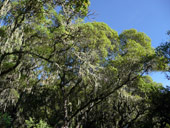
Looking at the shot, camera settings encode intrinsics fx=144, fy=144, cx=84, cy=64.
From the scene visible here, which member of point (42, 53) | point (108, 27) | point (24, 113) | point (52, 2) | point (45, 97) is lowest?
point (24, 113)

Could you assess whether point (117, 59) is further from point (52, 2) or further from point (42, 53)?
point (52, 2)

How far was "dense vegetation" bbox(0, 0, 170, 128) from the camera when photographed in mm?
6223

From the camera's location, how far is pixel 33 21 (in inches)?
283

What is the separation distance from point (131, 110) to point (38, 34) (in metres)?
13.7

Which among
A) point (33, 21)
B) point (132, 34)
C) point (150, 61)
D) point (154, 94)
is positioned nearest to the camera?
point (33, 21)

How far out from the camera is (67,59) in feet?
34.2

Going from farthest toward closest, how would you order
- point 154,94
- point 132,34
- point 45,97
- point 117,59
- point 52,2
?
point 45,97, point 132,34, point 154,94, point 117,59, point 52,2

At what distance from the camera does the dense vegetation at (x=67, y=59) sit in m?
6.22

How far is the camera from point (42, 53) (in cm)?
852

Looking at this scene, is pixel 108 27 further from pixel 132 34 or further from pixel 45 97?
pixel 45 97

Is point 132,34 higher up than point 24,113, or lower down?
higher up

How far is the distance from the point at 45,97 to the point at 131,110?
32.6 ft

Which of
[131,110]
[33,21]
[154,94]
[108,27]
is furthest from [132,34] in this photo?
[33,21]

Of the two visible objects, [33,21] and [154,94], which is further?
[154,94]
